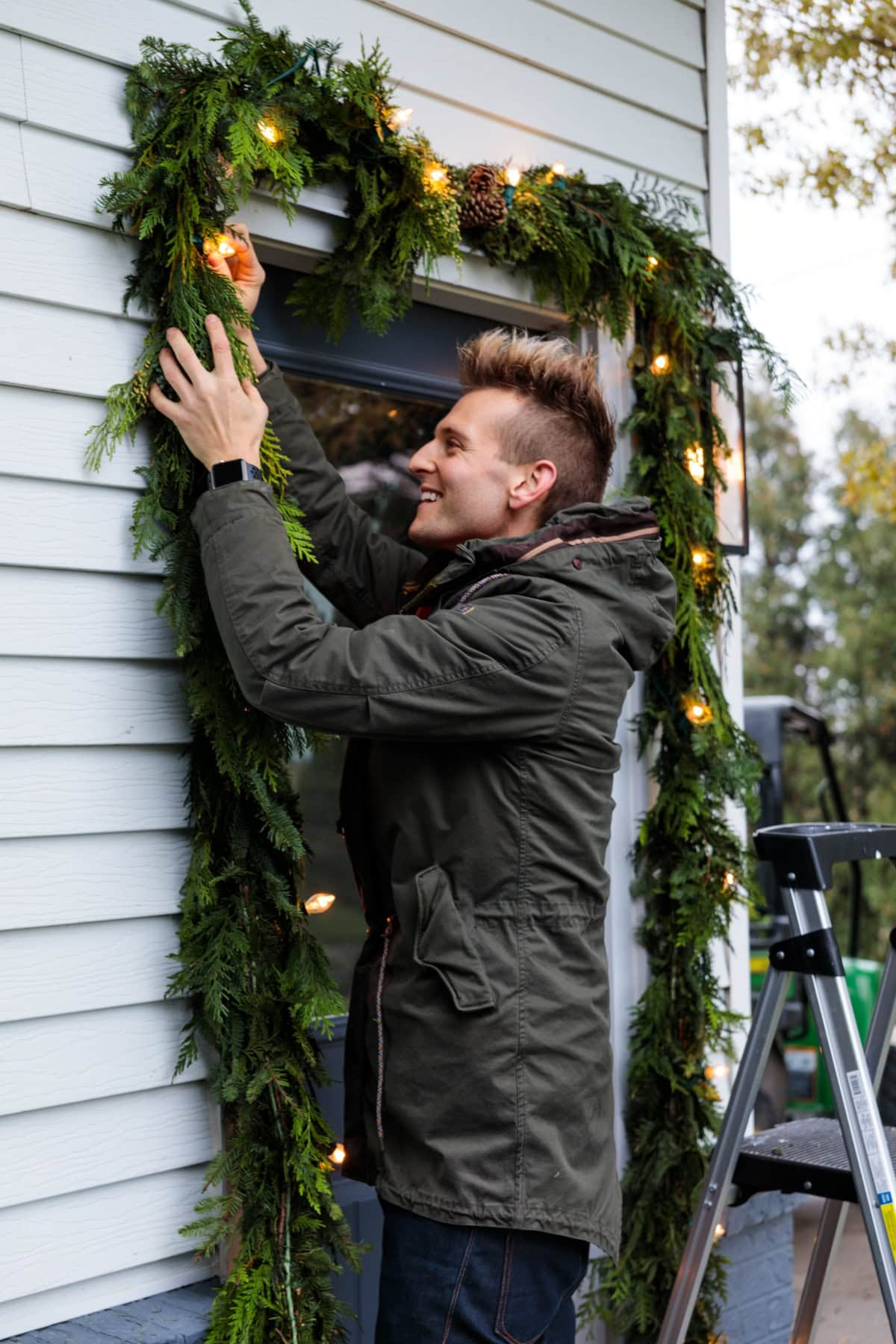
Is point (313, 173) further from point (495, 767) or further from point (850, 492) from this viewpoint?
point (850, 492)

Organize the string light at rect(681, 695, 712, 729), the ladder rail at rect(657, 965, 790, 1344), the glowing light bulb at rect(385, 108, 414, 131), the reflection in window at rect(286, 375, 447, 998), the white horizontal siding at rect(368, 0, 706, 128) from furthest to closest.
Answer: the reflection in window at rect(286, 375, 447, 998) → the string light at rect(681, 695, 712, 729) → the white horizontal siding at rect(368, 0, 706, 128) → the glowing light bulb at rect(385, 108, 414, 131) → the ladder rail at rect(657, 965, 790, 1344)

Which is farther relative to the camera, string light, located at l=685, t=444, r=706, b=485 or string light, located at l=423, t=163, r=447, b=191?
string light, located at l=685, t=444, r=706, b=485

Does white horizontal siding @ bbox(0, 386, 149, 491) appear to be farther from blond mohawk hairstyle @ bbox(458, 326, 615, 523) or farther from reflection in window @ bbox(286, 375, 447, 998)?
reflection in window @ bbox(286, 375, 447, 998)

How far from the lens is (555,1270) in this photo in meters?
1.95

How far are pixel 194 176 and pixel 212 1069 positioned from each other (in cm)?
155

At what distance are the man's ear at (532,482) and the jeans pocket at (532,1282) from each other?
3.87ft

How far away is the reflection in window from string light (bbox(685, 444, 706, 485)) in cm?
64

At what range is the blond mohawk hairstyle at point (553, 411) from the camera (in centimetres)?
219

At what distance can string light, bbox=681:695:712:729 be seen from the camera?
3.05m

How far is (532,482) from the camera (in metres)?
2.19

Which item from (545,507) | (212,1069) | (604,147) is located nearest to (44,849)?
(212,1069)

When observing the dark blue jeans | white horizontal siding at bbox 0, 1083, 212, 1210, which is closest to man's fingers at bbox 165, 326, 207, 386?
white horizontal siding at bbox 0, 1083, 212, 1210

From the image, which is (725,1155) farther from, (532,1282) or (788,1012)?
(788,1012)

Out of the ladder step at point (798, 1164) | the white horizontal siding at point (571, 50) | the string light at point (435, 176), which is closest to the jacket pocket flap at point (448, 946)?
the ladder step at point (798, 1164)
